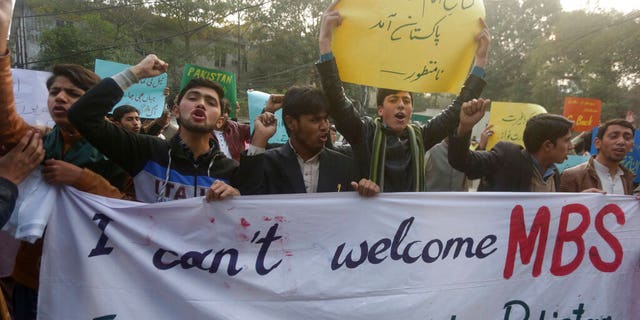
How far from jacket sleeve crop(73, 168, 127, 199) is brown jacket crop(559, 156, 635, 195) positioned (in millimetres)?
2872

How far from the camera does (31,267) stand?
7.11ft

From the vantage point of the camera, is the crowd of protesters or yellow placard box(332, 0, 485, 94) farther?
yellow placard box(332, 0, 485, 94)

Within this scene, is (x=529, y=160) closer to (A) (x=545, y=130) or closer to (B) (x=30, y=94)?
(A) (x=545, y=130)

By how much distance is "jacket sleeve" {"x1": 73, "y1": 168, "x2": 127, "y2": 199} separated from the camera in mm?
2094

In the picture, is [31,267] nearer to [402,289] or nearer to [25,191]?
[25,191]

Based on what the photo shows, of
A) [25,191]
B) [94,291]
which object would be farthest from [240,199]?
[25,191]

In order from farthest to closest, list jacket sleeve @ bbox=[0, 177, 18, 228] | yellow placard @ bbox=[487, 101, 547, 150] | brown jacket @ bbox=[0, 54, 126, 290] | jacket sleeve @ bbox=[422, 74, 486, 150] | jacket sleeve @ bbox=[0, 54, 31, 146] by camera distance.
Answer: yellow placard @ bbox=[487, 101, 547, 150], jacket sleeve @ bbox=[422, 74, 486, 150], brown jacket @ bbox=[0, 54, 126, 290], jacket sleeve @ bbox=[0, 54, 31, 146], jacket sleeve @ bbox=[0, 177, 18, 228]

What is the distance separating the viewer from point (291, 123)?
8.31 feet

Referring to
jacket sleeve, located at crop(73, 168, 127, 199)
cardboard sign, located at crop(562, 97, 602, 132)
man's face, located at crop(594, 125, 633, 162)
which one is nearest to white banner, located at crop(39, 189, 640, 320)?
jacket sleeve, located at crop(73, 168, 127, 199)

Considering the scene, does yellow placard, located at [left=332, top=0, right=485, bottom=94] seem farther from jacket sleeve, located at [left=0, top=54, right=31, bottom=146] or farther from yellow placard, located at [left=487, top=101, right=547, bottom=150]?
yellow placard, located at [left=487, top=101, right=547, bottom=150]

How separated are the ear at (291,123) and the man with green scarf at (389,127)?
21cm

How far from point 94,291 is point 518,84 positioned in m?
41.5

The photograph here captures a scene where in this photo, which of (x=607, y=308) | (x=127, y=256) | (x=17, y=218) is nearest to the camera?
(x=17, y=218)

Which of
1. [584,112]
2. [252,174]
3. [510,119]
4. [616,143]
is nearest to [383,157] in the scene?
[252,174]
